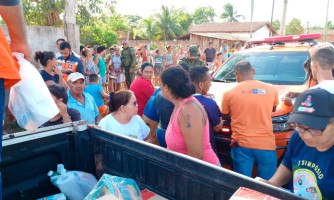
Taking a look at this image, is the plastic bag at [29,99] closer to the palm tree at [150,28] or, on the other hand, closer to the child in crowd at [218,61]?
the child in crowd at [218,61]

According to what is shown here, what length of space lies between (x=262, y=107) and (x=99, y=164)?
184 cm

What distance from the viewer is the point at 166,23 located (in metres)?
38.3

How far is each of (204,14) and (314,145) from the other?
65367 millimetres

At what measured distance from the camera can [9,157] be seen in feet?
6.31

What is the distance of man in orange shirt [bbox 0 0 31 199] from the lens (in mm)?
1251

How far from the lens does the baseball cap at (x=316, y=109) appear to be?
1.38 m

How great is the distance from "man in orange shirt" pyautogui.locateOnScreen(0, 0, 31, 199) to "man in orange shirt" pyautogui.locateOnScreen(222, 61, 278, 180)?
2208mm

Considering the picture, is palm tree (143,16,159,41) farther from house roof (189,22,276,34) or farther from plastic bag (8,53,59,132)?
plastic bag (8,53,59,132)

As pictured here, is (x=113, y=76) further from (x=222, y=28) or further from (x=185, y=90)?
(x=222, y=28)

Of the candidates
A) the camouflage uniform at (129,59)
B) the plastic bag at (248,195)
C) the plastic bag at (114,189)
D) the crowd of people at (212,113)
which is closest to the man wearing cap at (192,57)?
the crowd of people at (212,113)

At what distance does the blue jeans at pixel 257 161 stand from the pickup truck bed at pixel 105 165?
161cm

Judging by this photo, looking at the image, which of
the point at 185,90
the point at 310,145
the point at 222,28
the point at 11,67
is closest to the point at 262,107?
the point at 185,90

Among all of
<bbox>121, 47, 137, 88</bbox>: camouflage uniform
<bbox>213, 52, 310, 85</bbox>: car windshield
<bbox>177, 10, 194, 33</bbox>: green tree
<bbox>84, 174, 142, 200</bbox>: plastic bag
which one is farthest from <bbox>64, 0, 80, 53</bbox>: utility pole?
<bbox>177, 10, 194, 33</bbox>: green tree

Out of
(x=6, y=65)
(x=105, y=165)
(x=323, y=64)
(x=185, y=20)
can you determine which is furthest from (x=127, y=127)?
(x=185, y=20)
